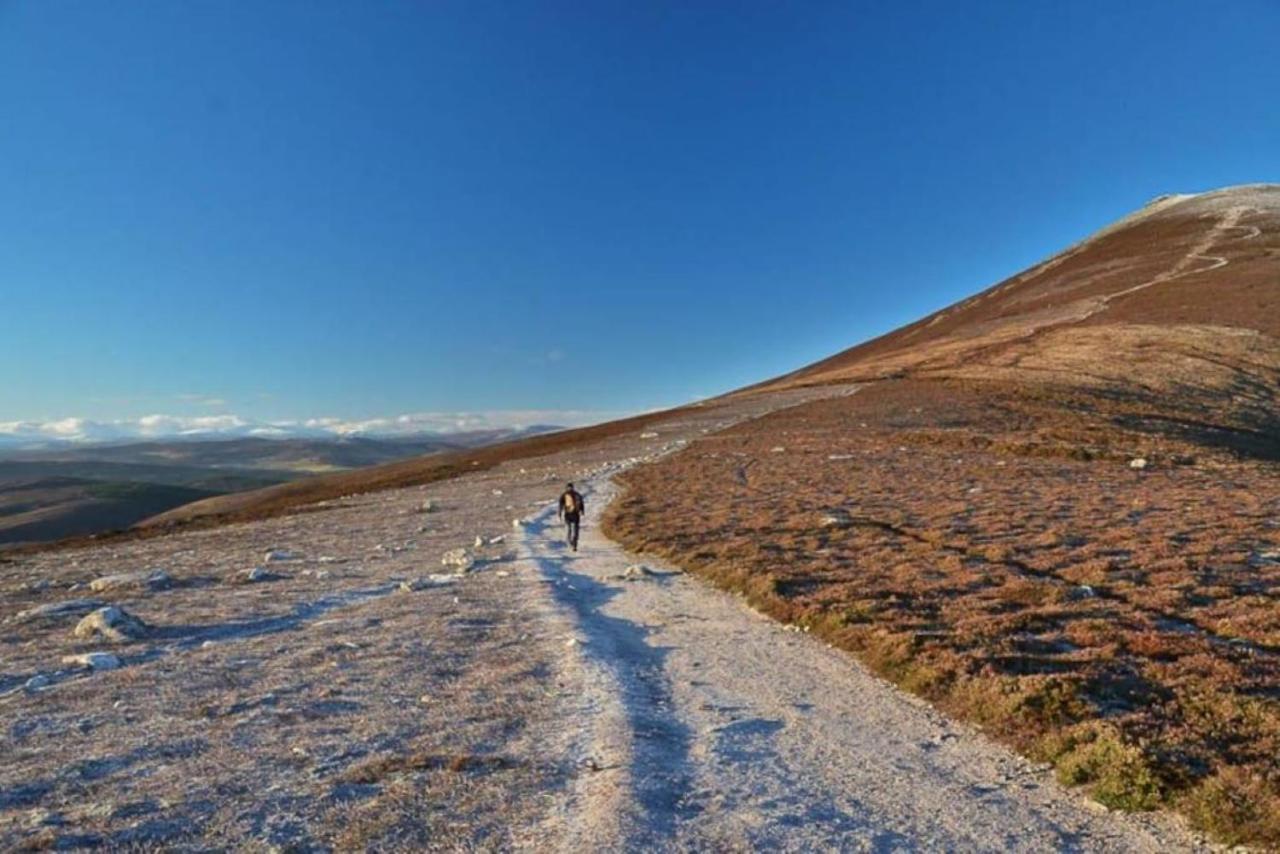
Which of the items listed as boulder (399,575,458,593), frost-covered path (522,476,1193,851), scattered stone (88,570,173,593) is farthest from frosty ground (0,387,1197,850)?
scattered stone (88,570,173,593)

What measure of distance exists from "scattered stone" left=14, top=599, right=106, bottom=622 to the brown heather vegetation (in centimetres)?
1585

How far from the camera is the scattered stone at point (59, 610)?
17828 mm

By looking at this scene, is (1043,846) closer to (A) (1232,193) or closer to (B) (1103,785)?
(B) (1103,785)

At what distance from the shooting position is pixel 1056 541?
20.7 m

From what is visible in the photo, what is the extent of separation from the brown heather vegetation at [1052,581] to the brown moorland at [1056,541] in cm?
5

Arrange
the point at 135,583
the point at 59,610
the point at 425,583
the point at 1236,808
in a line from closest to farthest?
1. the point at 1236,808
2. the point at 59,610
3. the point at 425,583
4. the point at 135,583

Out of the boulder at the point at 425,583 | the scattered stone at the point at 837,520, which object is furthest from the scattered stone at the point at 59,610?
the scattered stone at the point at 837,520

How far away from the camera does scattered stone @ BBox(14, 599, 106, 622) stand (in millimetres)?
17828

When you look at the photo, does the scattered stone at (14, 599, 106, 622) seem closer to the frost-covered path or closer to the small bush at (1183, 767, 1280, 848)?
the frost-covered path

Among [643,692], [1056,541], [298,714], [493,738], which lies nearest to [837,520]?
[1056,541]

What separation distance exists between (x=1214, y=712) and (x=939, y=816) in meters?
4.51

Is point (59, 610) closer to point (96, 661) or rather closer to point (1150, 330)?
point (96, 661)

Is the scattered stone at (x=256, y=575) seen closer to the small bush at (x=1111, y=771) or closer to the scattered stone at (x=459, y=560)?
the scattered stone at (x=459, y=560)

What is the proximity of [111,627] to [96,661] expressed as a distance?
2.42 m
